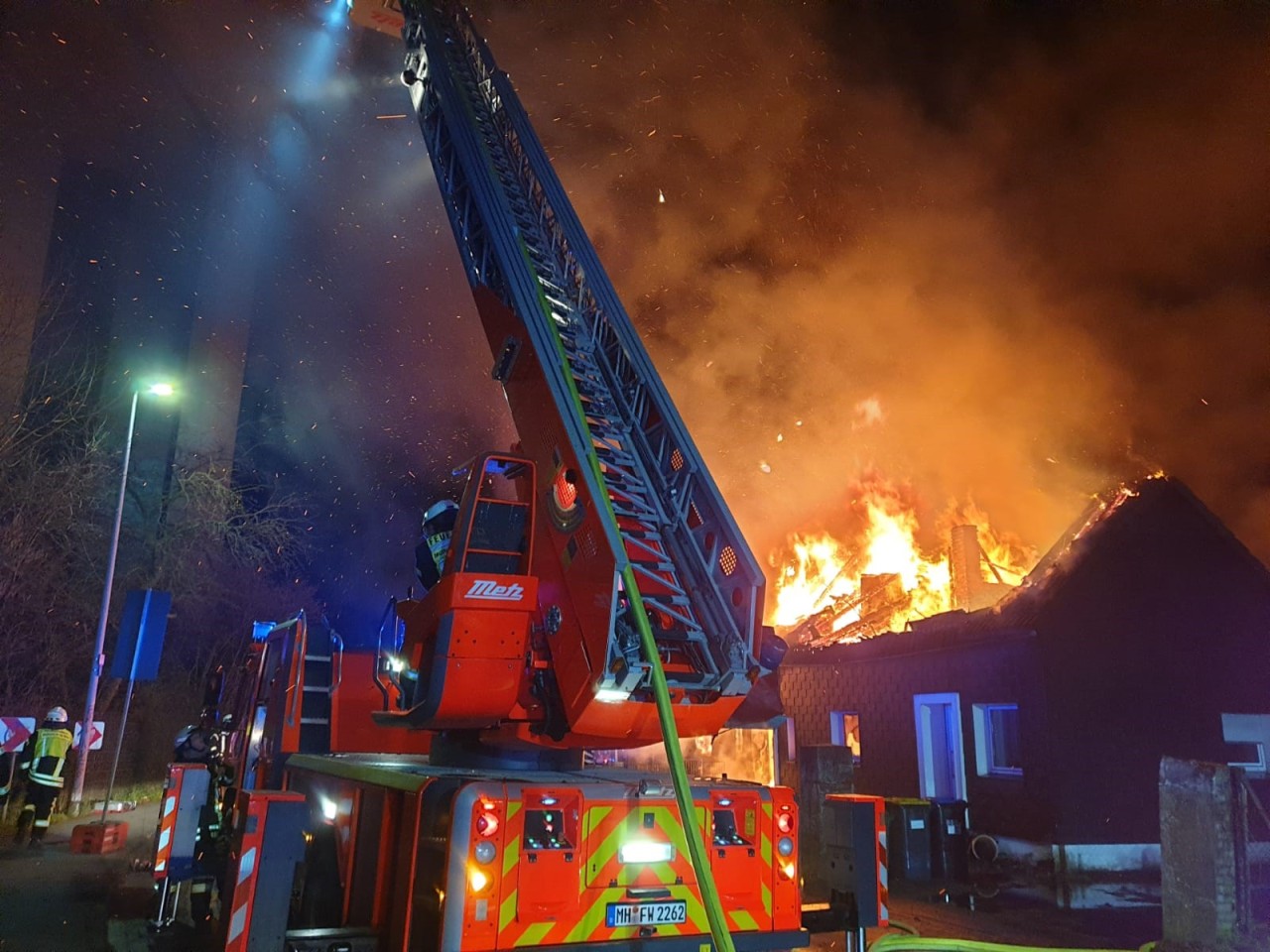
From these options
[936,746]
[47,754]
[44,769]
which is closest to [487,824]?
[47,754]

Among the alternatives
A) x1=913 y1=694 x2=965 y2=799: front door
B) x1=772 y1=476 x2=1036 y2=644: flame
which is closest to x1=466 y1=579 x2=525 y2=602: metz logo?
x1=913 y1=694 x2=965 y2=799: front door

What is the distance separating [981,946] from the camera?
7.30 metres

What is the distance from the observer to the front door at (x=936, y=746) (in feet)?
46.4

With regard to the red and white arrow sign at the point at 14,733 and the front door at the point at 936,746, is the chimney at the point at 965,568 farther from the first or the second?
the red and white arrow sign at the point at 14,733

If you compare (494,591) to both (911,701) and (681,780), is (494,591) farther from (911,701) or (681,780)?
(911,701)

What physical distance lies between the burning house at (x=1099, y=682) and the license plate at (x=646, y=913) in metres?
8.61

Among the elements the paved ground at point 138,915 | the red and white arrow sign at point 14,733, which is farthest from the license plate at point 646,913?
the red and white arrow sign at point 14,733

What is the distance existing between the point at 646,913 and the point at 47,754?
36.6 feet

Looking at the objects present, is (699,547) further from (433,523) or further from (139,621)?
(139,621)

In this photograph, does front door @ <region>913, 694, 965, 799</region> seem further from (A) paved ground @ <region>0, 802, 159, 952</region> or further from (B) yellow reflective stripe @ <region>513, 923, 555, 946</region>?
(A) paved ground @ <region>0, 802, 159, 952</region>

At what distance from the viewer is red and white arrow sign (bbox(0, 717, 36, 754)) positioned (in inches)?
535

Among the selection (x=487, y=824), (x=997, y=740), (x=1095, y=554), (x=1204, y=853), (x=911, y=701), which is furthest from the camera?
(x=911, y=701)

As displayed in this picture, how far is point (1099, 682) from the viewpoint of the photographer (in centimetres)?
1222

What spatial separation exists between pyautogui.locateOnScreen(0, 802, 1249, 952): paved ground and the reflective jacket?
97 cm
